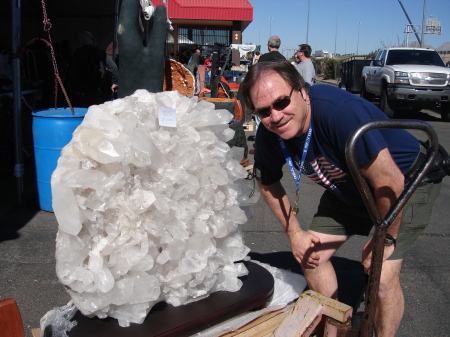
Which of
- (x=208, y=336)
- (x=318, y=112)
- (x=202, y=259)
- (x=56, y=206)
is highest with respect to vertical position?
(x=318, y=112)

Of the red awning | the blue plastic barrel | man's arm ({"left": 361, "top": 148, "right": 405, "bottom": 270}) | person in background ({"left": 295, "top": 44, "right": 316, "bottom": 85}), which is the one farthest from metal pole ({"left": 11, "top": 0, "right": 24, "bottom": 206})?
the red awning

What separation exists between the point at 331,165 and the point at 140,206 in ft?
2.92

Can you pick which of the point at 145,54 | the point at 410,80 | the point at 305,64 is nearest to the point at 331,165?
the point at 145,54

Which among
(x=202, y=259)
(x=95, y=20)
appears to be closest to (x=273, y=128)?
(x=202, y=259)

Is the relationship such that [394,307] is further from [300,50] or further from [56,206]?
[300,50]

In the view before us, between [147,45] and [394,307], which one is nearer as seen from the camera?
[394,307]

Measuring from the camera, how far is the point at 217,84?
29.5 feet

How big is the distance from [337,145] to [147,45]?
285 centimetres

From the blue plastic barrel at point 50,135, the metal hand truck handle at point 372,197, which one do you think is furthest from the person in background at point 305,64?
the metal hand truck handle at point 372,197

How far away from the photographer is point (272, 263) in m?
3.59

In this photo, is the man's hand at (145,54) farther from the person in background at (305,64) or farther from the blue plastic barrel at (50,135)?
the person in background at (305,64)

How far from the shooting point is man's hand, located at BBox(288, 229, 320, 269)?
230 centimetres

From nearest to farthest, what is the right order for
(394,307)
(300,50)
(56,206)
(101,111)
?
(56,206)
(101,111)
(394,307)
(300,50)

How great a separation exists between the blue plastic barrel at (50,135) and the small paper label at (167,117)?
2474 mm
